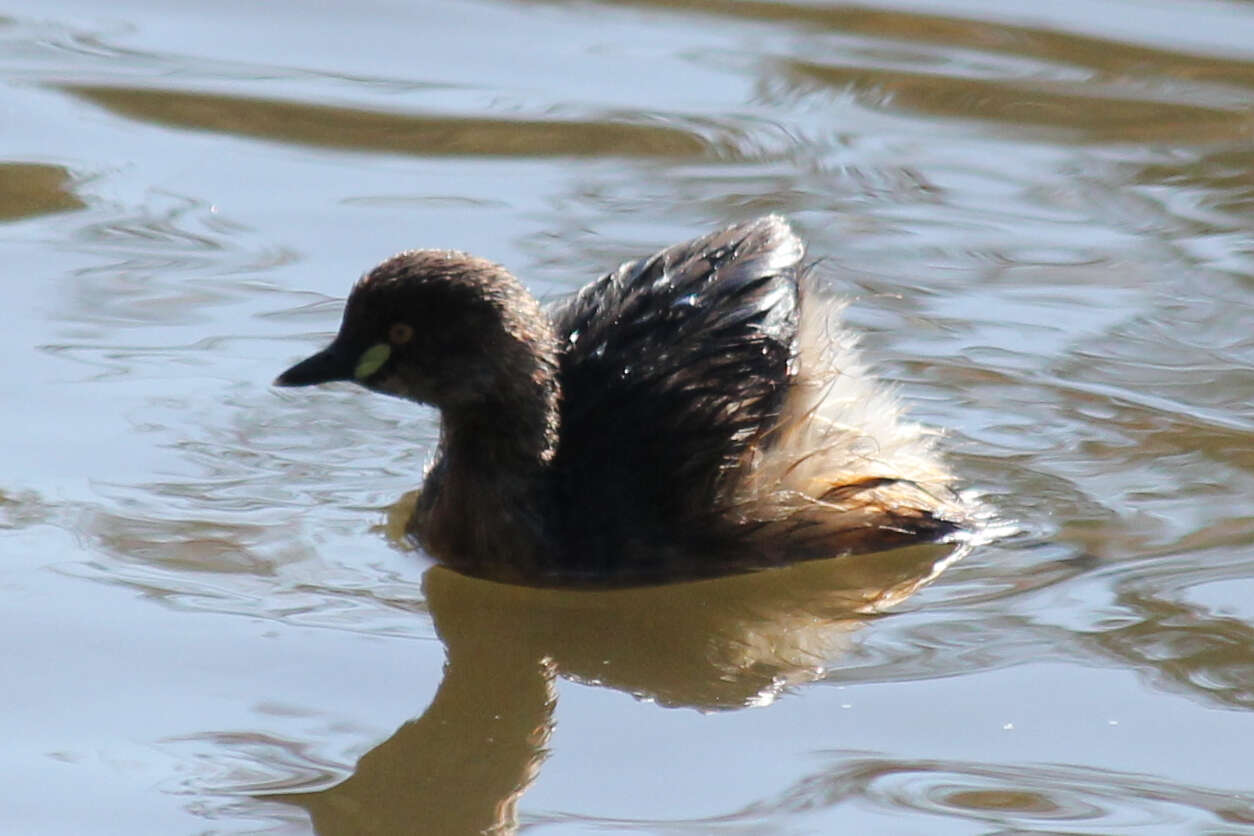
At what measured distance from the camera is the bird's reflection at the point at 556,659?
4.67 metres

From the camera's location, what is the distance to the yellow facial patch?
5.83 metres

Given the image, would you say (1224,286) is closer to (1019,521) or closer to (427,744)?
(1019,521)

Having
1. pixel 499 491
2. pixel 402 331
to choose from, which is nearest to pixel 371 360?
pixel 402 331

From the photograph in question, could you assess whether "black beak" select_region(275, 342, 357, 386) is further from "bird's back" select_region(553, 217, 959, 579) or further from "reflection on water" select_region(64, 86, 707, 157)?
"reflection on water" select_region(64, 86, 707, 157)

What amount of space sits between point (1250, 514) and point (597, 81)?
396 cm

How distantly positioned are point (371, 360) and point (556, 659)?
0.98 meters

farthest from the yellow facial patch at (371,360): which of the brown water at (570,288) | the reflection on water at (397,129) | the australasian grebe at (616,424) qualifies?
the reflection on water at (397,129)

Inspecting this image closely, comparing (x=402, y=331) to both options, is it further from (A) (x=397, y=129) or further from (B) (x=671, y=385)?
(A) (x=397, y=129)

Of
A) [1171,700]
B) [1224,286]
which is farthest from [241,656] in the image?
[1224,286]

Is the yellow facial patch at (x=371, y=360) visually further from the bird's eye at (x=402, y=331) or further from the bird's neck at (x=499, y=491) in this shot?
the bird's neck at (x=499, y=491)

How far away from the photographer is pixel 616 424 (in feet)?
19.2

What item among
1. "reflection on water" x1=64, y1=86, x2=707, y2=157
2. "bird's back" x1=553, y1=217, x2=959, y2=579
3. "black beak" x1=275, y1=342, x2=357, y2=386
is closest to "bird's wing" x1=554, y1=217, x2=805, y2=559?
"bird's back" x1=553, y1=217, x2=959, y2=579

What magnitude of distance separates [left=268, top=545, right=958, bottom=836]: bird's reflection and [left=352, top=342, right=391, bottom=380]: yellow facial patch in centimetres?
53

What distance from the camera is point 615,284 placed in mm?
6160
